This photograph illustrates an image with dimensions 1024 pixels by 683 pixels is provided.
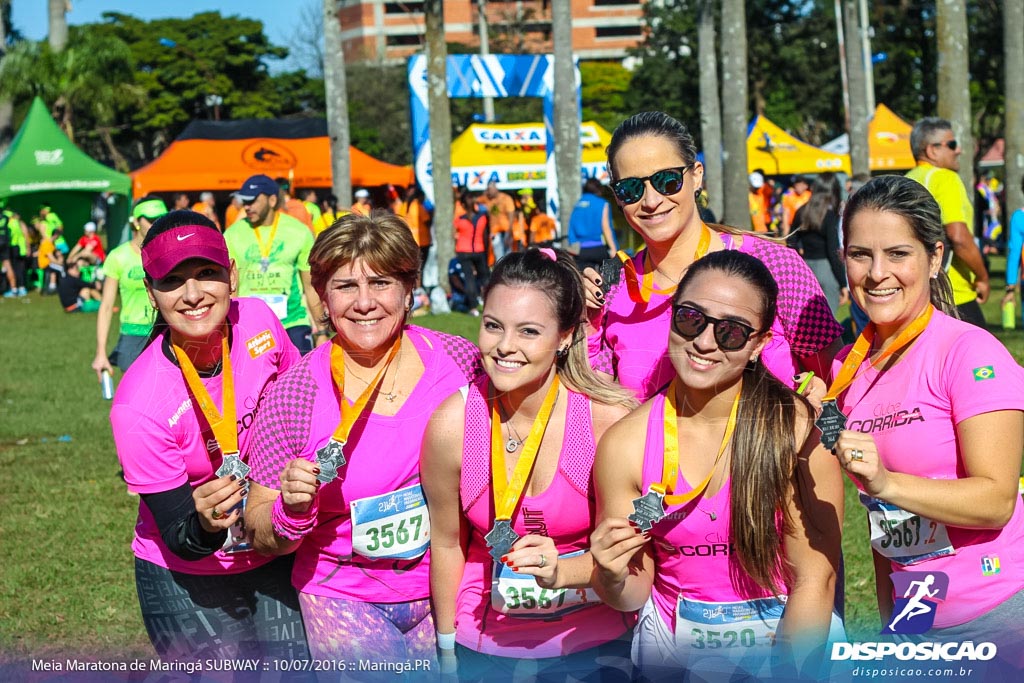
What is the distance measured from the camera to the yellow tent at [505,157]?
2588 cm

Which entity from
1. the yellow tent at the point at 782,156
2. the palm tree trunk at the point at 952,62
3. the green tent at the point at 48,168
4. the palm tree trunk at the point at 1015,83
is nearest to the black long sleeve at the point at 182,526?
the palm tree trunk at the point at 952,62

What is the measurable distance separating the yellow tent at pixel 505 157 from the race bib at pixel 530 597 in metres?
23.3

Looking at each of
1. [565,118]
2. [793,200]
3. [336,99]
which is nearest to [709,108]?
[793,200]

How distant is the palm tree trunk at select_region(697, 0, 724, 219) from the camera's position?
21.3 meters

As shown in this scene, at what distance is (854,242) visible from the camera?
8.50 feet

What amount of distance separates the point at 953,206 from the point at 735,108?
39.6ft

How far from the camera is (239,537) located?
299cm

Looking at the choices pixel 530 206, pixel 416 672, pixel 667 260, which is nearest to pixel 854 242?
pixel 667 260

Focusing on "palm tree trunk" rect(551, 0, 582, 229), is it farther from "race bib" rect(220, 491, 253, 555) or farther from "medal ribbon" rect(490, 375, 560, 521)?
"medal ribbon" rect(490, 375, 560, 521)

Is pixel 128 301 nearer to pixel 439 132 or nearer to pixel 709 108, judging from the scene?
pixel 439 132

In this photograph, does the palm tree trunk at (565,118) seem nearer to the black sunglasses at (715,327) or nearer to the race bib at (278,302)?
the race bib at (278,302)

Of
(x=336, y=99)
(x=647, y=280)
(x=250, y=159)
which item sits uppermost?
(x=250, y=159)

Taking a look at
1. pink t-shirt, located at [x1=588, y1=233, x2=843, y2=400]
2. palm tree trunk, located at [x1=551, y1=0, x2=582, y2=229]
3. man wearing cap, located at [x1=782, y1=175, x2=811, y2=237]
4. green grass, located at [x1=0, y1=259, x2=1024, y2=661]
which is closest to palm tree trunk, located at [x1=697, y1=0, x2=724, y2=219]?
man wearing cap, located at [x1=782, y1=175, x2=811, y2=237]

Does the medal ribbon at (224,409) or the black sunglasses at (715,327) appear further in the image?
the medal ribbon at (224,409)
